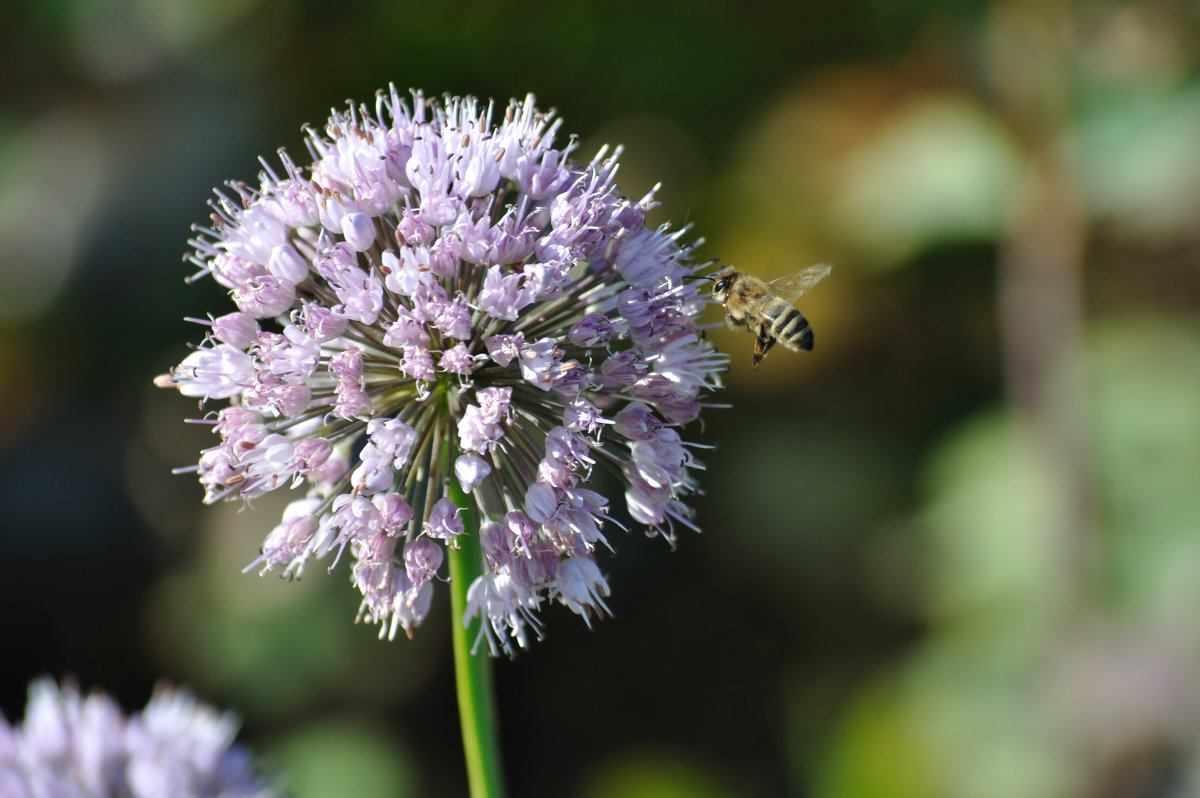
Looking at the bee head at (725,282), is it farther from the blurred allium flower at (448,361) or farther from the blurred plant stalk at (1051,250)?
the blurred plant stalk at (1051,250)

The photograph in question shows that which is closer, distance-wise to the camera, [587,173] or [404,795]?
[587,173]

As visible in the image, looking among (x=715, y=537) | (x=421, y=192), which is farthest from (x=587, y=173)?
(x=715, y=537)

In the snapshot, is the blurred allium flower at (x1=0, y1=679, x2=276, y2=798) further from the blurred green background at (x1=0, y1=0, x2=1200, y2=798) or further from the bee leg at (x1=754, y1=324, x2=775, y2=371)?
the blurred green background at (x1=0, y1=0, x2=1200, y2=798)

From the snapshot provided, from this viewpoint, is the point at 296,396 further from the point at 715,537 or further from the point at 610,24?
the point at 610,24

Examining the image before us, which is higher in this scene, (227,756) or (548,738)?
(548,738)

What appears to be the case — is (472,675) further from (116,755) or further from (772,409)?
(772,409)

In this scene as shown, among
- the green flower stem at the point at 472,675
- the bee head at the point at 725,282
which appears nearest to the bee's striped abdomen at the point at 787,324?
the bee head at the point at 725,282
